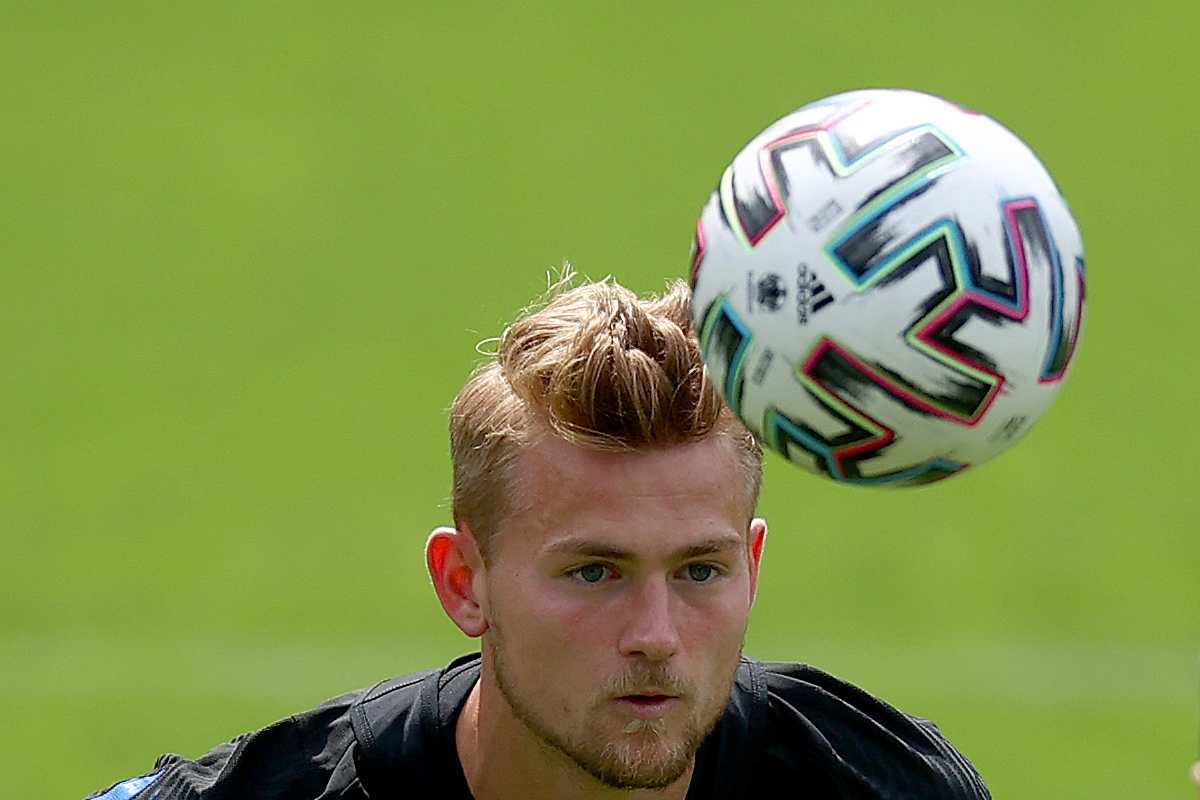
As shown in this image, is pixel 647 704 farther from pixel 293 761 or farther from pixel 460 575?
pixel 293 761

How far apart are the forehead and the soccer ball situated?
70cm

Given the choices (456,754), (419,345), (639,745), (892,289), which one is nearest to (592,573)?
(639,745)

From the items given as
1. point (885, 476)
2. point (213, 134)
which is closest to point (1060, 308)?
point (885, 476)

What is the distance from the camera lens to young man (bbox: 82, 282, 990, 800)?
5.00 meters

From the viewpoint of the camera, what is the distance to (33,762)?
12.0 m

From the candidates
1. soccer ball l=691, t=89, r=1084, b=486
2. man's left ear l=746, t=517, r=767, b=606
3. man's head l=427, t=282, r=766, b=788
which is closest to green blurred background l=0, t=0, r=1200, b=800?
man's left ear l=746, t=517, r=767, b=606

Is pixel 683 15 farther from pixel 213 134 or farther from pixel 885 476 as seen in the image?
pixel 885 476

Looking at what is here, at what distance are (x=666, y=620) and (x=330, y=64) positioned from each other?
570 inches

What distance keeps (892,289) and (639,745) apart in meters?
1.37

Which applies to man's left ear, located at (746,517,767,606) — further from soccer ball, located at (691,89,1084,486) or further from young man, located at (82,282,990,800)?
soccer ball, located at (691,89,1084,486)

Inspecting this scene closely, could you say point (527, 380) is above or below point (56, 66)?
below

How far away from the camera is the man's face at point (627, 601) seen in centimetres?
497

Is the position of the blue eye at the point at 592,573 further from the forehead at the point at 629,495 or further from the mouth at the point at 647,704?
the mouth at the point at 647,704

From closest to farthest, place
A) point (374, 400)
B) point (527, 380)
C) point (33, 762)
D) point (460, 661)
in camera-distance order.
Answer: point (527, 380)
point (460, 661)
point (33, 762)
point (374, 400)
